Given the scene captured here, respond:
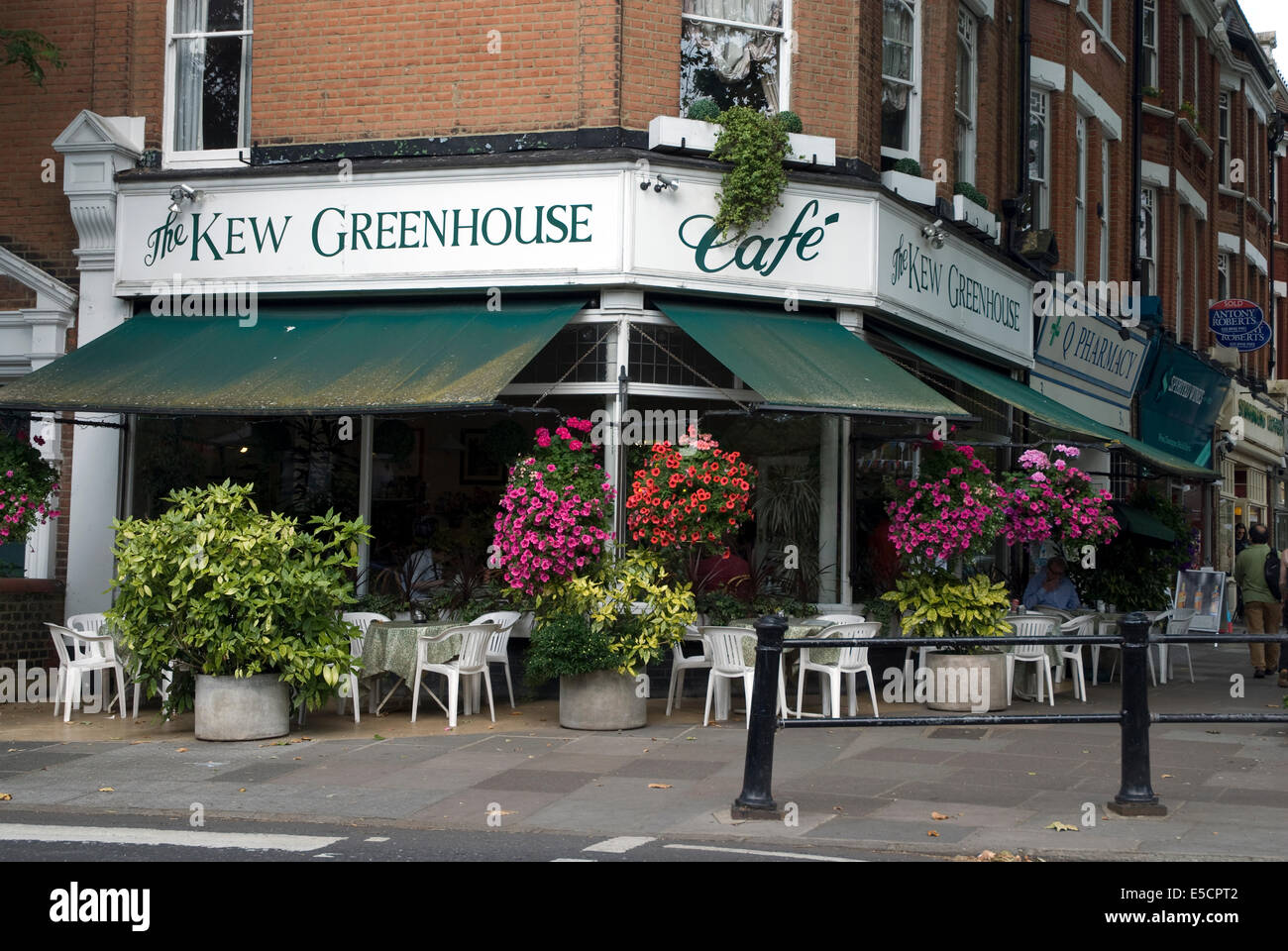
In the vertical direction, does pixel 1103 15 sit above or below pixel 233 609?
above

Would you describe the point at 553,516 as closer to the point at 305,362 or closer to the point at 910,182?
the point at 305,362

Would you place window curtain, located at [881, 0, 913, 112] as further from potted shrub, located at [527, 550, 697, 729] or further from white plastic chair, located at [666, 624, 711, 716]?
potted shrub, located at [527, 550, 697, 729]

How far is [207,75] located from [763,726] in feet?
31.3

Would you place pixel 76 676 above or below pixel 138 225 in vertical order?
below

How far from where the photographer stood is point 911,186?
1377cm

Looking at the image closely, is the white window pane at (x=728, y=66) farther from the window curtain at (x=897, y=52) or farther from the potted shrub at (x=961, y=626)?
the potted shrub at (x=961, y=626)

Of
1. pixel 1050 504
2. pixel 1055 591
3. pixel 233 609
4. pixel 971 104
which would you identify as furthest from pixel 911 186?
pixel 233 609

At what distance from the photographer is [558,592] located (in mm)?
10984

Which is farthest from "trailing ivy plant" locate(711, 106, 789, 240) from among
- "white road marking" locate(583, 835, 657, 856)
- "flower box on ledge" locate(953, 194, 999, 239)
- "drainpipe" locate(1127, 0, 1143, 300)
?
"drainpipe" locate(1127, 0, 1143, 300)

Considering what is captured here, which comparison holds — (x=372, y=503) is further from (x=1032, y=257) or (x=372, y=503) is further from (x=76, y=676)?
(x=1032, y=257)

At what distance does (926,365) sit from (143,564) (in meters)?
7.98

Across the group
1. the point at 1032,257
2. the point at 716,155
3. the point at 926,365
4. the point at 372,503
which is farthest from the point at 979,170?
the point at 372,503

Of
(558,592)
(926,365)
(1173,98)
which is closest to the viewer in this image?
(558,592)
